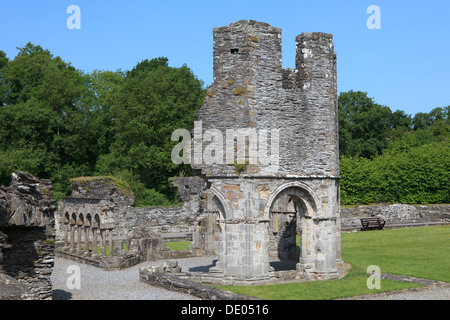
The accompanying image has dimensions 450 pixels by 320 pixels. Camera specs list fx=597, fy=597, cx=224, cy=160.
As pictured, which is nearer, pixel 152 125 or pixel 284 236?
pixel 284 236

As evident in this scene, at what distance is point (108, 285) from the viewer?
17734 millimetres

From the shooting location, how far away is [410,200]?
3988cm

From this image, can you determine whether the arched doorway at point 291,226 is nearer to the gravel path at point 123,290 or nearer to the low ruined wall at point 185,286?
the gravel path at point 123,290

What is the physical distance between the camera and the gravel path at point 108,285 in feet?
51.3

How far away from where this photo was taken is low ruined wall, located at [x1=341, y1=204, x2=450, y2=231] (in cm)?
3534

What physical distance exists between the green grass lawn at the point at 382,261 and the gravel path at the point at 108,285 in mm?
2099

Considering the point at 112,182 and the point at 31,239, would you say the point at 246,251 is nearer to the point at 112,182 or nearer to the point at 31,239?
the point at 31,239

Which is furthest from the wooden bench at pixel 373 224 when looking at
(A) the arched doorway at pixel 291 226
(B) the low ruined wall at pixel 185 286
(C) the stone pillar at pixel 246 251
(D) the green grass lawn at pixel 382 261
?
(B) the low ruined wall at pixel 185 286

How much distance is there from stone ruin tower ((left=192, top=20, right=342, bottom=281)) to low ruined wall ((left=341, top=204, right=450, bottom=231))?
17.2m

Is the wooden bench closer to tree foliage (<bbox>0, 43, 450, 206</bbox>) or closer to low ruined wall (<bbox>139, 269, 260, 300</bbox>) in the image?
tree foliage (<bbox>0, 43, 450, 206</bbox>)

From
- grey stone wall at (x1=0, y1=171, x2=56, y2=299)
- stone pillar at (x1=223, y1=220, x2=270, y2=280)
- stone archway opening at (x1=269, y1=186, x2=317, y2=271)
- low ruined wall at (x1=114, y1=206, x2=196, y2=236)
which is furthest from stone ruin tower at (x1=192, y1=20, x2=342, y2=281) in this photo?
low ruined wall at (x1=114, y1=206, x2=196, y2=236)

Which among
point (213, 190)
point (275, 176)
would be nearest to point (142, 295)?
point (213, 190)

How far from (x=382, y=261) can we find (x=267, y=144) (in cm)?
689

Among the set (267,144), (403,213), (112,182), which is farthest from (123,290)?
(403,213)
